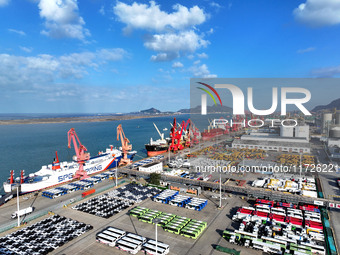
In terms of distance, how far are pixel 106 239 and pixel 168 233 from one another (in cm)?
620

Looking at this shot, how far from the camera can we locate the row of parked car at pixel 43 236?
18.9 m

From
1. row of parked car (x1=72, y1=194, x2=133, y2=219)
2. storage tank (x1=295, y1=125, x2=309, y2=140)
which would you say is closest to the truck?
row of parked car (x1=72, y1=194, x2=133, y2=219)

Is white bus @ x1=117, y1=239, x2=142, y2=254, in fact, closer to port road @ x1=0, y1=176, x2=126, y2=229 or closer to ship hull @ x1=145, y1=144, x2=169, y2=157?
port road @ x1=0, y1=176, x2=126, y2=229

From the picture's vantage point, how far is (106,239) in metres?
19.8

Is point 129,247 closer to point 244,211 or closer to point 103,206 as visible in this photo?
point 103,206

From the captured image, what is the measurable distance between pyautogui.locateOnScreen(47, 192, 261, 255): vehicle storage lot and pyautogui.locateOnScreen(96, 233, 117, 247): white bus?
339 mm

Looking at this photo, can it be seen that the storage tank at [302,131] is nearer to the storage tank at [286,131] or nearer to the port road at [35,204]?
the storage tank at [286,131]

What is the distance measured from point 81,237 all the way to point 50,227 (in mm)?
4475

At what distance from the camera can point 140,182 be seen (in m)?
38.3

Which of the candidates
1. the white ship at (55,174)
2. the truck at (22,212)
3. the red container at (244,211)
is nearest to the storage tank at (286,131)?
the red container at (244,211)

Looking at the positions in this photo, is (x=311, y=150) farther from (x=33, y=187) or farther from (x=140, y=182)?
(x=33, y=187)

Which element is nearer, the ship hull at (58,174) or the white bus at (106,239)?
the white bus at (106,239)

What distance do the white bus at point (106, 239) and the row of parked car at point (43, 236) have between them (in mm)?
2712

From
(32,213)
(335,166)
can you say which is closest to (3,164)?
(32,213)
